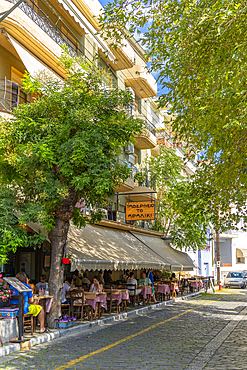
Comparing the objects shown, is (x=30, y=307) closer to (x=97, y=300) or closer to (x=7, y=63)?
(x=97, y=300)

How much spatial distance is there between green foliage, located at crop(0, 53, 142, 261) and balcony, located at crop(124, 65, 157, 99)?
55.7 feet

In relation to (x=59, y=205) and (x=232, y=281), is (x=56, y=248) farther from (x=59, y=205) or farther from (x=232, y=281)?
(x=232, y=281)

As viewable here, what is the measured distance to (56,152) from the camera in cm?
1132

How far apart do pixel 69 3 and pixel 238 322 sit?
1536cm

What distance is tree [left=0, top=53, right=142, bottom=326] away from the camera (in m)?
10.6

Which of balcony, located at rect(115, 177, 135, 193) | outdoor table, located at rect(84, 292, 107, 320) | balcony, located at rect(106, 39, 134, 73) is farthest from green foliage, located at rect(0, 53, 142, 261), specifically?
balcony, located at rect(106, 39, 134, 73)

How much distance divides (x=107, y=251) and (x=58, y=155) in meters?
5.58

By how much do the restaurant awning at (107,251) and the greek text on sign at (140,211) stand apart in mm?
1126

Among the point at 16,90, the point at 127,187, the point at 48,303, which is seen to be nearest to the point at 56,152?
the point at 48,303

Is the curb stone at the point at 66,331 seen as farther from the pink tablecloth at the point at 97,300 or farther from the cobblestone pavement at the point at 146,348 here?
the pink tablecloth at the point at 97,300

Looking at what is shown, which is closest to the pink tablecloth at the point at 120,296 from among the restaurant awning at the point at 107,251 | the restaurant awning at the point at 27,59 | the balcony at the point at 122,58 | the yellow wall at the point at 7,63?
the restaurant awning at the point at 107,251

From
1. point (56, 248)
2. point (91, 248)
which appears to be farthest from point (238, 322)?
point (56, 248)

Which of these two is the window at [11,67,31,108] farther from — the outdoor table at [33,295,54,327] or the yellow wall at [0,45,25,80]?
the outdoor table at [33,295,54,327]

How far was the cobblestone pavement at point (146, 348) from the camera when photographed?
7.88m
